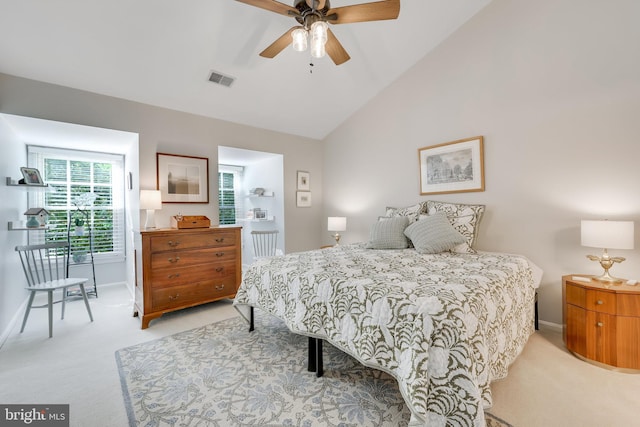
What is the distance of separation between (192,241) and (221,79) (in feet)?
6.32

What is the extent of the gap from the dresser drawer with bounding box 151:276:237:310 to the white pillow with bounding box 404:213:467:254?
229 centimetres

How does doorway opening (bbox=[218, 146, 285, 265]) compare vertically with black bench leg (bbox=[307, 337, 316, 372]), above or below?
above

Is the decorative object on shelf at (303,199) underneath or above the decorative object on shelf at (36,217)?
above

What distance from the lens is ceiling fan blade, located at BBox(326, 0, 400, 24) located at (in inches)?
73.8

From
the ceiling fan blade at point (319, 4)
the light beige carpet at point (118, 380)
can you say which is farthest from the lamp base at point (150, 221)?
the ceiling fan blade at point (319, 4)

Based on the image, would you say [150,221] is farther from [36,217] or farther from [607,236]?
[607,236]

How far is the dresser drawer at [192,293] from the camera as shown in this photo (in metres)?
2.89

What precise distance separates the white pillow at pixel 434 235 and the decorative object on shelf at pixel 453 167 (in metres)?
0.64

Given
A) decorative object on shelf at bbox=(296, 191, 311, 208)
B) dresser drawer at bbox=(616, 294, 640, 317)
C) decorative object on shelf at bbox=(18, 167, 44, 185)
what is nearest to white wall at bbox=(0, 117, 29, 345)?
decorative object on shelf at bbox=(18, 167, 44, 185)

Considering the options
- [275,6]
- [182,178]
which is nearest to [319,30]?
[275,6]

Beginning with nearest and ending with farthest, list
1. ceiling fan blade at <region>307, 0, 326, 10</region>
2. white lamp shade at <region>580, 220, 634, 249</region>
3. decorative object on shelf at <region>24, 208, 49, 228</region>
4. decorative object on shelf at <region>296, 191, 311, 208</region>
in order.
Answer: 1. ceiling fan blade at <region>307, 0, 326, 10</region>
2. white lamp shade at <region>580, 220, 634, 249</region>
3. decorative object on shelf at <region>24, 208, 49, 228</region>
4. decorative object on shelf at <region>296, 191, 311, 208</region>

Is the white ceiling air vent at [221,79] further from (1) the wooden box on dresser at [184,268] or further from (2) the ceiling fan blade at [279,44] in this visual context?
(1) the wooden box on dresser at [184,268]

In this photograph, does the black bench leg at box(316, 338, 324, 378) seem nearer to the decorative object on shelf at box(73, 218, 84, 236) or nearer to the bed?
the bed

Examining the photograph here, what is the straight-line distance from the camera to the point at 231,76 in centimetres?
317
